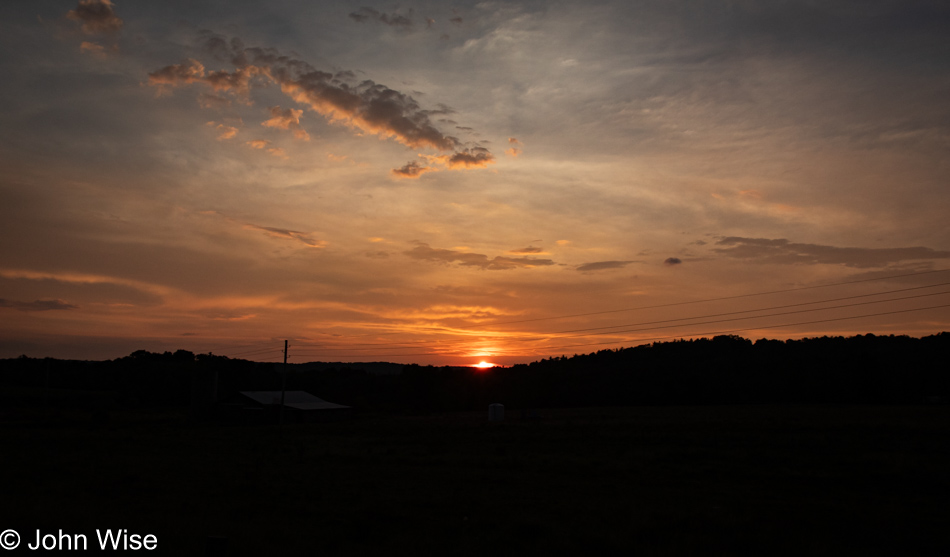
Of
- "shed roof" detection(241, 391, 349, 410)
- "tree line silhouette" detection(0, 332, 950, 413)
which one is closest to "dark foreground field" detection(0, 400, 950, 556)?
"shed roof" detection(241, 391, 349, 410)

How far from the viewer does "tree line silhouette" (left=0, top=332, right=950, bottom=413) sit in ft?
340

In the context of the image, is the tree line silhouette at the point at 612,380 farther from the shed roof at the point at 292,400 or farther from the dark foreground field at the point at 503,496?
the dark foreground field at the point at 503,496

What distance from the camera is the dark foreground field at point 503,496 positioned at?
46.0 feet

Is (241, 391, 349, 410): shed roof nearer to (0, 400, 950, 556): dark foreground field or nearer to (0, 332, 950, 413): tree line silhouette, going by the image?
(0, 332, 950, 413): tree line silhouette

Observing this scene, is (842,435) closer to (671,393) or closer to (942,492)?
(942,492)

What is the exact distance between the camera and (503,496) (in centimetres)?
2070

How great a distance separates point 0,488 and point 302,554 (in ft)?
45.5

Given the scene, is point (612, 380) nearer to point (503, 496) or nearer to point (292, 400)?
point (292, 400)

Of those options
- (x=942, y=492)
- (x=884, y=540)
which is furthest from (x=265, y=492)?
(x=942, y=492)

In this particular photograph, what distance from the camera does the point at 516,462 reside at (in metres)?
30.2

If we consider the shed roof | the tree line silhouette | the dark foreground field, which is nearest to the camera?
the dark foreground field

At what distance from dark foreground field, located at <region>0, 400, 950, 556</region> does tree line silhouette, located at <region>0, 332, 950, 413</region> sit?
69716mm

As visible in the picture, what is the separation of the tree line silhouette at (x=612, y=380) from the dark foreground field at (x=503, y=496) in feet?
229

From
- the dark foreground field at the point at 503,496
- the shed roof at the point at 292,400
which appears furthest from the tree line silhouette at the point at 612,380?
the dark foreground field at the point at 503,496
